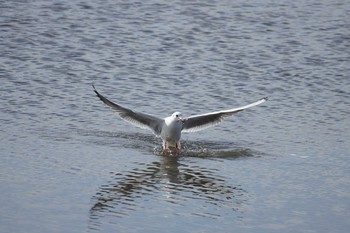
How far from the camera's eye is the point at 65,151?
1479 centimetres

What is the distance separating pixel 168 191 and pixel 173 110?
16.0 ft

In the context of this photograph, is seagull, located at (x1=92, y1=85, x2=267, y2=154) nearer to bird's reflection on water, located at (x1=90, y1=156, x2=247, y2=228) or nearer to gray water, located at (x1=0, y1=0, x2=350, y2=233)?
gray water, located at (x1=0, y1=0, x2=350, y2=233)

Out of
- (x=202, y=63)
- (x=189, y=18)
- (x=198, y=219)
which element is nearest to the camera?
(x=198, y=219)

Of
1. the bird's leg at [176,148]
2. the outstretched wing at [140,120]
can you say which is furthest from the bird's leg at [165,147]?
the outstretched wing at [140,120]

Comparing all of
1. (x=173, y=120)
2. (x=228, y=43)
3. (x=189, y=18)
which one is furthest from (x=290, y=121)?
(x=189, y=18)

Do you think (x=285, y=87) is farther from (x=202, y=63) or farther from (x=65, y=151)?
(x=65, y=151)

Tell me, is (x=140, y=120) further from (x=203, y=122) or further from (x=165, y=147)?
(x=203, y=122)

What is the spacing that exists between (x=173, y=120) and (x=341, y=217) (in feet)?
14.6

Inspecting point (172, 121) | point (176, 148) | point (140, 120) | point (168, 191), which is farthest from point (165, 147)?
point (168, 191)

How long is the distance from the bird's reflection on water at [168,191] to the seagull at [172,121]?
3.77 ft

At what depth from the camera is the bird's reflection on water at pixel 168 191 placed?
12.2 m

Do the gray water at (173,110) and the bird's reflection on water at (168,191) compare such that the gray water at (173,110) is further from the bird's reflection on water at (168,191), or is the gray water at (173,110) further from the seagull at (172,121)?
the seagull at (172,121)

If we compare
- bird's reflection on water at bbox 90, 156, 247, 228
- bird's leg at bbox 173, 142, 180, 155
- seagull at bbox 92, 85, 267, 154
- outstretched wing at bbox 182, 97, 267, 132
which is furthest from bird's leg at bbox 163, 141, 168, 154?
bird's reflection on water at bbox 90, 156, 247, 228

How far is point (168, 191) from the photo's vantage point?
13086mm
